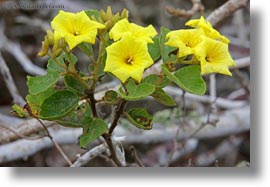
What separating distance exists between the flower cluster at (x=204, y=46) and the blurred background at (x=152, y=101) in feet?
0.96

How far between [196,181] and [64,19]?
0.47m

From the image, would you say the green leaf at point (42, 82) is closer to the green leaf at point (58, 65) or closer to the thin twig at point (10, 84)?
the green leaf at point (58, 65)

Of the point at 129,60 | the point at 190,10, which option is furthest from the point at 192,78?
the point at 190,10

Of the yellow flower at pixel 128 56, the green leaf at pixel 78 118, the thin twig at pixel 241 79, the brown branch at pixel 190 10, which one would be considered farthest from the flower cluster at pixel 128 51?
the thin twig at pixel 241 79

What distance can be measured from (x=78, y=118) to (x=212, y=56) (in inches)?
9.6

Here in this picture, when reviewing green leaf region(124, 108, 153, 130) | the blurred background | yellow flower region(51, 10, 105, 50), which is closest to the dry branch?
the blurred background

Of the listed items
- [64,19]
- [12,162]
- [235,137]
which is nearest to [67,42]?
[64,19]

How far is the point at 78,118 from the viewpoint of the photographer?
95 centimetres

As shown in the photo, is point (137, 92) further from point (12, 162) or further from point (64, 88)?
point (12, 162)

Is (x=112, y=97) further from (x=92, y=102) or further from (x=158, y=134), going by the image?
(x=158, y=134)

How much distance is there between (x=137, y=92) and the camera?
867 millimetres

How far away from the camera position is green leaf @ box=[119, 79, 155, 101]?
0.86m

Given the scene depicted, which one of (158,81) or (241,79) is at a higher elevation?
(158,81)

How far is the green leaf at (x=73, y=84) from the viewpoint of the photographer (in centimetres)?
92
